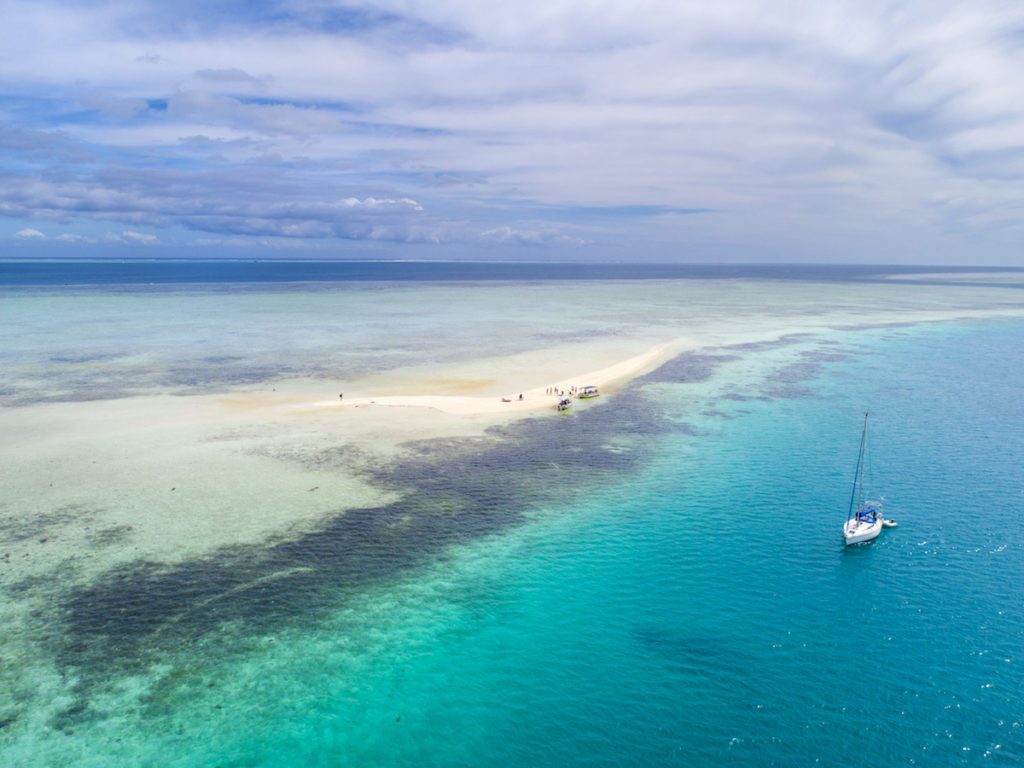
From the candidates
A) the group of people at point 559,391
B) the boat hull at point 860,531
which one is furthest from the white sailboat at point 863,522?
the group of people at point 559,391

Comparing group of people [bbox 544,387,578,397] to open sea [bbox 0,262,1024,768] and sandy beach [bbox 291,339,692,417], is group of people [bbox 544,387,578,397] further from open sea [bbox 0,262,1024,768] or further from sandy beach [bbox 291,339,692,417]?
open sea [bbox 0,262,1024,768]

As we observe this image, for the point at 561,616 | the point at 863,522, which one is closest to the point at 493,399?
the point at 863,522

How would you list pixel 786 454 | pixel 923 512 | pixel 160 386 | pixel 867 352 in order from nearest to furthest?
pixel 923 512 < pixel 786 454 < pixel 160 386 < pixel 867 352

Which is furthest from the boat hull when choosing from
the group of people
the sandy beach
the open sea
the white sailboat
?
the group of people

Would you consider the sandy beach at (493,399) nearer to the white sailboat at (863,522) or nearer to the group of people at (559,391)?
the group of people at (559,391)

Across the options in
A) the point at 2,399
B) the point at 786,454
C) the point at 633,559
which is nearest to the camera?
the point at 633,559

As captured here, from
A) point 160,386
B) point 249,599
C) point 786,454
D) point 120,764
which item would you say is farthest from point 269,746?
point 160,386

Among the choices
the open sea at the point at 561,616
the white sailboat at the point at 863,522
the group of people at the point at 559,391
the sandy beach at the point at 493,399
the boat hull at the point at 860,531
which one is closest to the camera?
the open sea at the point at 561,616

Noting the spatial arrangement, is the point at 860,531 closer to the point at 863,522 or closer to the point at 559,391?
the point at 863,522

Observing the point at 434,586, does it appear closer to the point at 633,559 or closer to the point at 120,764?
the point at 633,559
